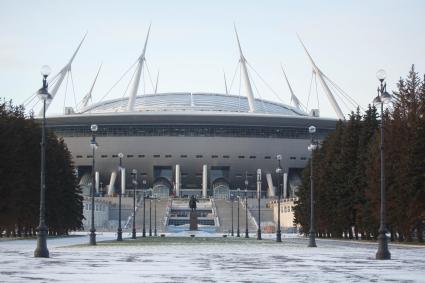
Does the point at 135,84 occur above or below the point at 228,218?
above

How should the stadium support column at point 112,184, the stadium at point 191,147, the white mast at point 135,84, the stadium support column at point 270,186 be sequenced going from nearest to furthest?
1. the stadium at point 191,147
2. the stadium support column at point 270,186
3. the stadium support column at point 112,184
4. the white mast at point 135,84

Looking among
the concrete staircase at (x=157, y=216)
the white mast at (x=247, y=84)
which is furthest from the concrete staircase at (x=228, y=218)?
the white mast at (x=247, y=84)

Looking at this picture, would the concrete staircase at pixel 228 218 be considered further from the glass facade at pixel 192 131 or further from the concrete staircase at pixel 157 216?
the glass facade at pixel 192 131

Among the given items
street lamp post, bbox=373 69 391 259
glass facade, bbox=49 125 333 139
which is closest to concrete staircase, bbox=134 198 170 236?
glass facade, bbox=49 125 333 139

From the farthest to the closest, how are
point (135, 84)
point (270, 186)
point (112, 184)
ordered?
point (135, 84)
point (112, 184)
point (270, 186)

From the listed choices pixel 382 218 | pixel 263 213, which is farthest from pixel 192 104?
pixel 382 218

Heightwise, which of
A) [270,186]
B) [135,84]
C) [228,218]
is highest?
[135,84]

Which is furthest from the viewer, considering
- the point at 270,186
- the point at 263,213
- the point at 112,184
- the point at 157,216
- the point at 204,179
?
the point at 112,184

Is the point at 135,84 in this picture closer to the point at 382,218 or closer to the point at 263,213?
the point at 263,213

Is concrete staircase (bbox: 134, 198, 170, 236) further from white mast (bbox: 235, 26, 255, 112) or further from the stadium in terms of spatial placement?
white mast (bbox: 235, 26, 255, 112)

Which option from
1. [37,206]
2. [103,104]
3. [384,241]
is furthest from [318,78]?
[384,241]

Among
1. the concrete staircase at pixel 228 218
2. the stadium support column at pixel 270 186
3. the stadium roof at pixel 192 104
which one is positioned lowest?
the concrete staircase at pixel 228 218

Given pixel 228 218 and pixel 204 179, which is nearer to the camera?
pixel 228 218

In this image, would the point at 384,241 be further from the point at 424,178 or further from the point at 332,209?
the point at 332,209
